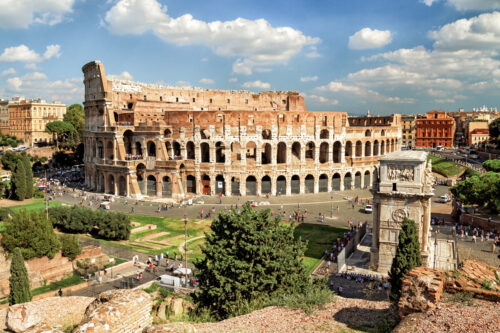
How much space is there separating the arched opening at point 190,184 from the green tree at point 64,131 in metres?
44.1

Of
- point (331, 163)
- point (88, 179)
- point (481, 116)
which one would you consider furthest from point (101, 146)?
point (481, 116)

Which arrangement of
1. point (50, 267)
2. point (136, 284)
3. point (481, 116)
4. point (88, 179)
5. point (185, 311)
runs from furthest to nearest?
point (481, 116) < point (88, 179) < point (50, 267) < point (136, 284) < point (185, 311)

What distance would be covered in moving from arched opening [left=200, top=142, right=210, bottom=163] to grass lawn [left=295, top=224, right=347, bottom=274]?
76.5ft

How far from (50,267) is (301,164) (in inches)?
1396

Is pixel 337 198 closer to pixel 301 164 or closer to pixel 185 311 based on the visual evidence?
pixel 301 164

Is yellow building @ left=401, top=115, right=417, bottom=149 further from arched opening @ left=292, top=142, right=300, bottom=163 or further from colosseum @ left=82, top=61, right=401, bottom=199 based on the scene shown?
arched opening @ left=292, top=142, right=300, bottom=163

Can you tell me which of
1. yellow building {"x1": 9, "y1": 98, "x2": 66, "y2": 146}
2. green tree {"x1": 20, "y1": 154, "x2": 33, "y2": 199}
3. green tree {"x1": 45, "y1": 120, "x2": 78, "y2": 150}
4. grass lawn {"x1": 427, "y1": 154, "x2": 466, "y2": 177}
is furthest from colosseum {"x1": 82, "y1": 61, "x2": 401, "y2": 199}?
yellow building {"x1": 9, "y1": 98, "x2": 66, "y2": 146}

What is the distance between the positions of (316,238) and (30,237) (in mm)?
23010

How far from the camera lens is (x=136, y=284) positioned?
81.8 feet

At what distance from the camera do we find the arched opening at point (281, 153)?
2201 inches

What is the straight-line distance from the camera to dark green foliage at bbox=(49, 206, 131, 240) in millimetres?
33031

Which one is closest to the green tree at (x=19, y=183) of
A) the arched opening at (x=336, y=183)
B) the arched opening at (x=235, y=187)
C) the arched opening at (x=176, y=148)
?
the arched opening at (x=176, y=148)

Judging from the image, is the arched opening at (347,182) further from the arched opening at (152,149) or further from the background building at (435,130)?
the background building at (435,130)

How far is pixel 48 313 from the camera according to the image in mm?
15289
